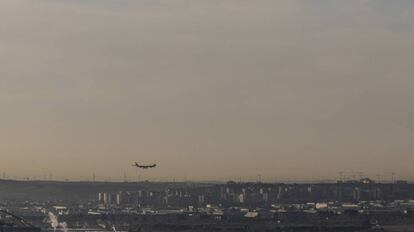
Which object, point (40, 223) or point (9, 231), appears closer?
point (9, 231)

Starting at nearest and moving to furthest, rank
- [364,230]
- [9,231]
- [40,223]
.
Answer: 1. [9,231]
2. [364,230]
3. [40,223]

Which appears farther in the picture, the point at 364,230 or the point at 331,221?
the point at 331,221

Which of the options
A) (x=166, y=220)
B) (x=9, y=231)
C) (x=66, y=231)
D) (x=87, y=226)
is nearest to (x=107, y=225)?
(x=87, y=226)

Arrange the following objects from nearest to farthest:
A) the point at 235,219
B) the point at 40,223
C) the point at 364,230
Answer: the point at 364,230, the point at 40,223, the point at 235,219

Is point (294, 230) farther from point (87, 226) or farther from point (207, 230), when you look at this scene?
point (87, 226)

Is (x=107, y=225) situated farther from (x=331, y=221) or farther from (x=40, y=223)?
(x=331, y=221)

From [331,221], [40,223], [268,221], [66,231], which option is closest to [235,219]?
[268,221]

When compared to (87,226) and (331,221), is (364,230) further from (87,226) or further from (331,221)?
(87,226)

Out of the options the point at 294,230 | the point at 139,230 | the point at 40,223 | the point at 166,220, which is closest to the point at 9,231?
the point at 139,230

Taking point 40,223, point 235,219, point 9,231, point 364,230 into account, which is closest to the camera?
point 9,231
